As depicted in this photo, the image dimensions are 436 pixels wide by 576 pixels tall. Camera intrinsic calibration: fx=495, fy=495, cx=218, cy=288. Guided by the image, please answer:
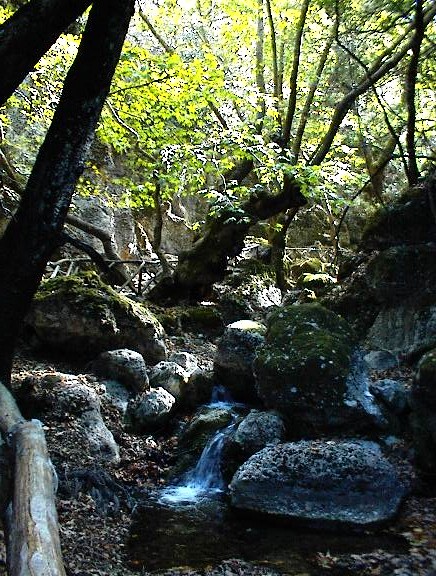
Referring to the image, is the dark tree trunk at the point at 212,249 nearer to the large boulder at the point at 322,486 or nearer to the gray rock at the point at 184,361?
the gray rock at the point at 184,361

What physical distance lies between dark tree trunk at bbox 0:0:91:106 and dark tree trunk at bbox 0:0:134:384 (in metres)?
0.35

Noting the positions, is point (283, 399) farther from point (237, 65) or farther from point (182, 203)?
point (182, 203)

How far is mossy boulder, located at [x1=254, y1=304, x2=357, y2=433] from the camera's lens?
7062 millimetres

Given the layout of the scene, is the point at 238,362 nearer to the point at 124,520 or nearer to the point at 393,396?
the point at 393,396

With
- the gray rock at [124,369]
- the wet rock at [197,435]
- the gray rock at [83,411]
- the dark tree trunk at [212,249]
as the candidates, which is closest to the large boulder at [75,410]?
the gray rock at [83,411]

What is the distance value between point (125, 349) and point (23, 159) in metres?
9.26

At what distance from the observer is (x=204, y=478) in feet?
23.2

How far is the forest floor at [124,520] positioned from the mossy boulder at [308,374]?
1.62m

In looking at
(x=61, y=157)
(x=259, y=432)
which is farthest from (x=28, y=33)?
(x=259, y=432)

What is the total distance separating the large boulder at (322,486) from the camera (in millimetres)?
5531

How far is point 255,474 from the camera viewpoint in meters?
5.98

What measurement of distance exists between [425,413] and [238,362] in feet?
13.6

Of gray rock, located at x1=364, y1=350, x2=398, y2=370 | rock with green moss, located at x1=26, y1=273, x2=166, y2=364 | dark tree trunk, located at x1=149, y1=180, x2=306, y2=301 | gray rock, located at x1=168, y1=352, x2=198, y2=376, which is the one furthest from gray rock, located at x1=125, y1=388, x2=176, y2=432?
dark tree trunk, located at x1=149, y1=180, x2=306, y2=301

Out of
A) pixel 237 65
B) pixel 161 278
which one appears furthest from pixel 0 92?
pixel 237 65
